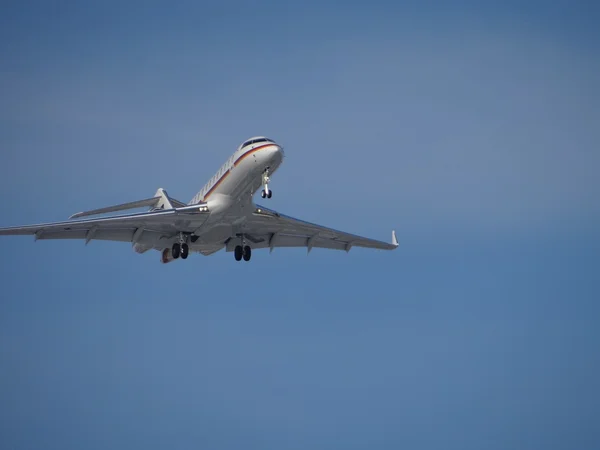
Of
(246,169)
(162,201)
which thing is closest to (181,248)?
(162,201)

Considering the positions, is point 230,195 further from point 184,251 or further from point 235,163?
point 184,251

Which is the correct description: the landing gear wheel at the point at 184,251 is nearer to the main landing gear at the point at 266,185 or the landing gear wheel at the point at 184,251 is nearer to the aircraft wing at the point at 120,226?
the aircraft wing at the point at 120,226

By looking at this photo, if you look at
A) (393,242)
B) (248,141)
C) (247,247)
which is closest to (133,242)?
(247,247)

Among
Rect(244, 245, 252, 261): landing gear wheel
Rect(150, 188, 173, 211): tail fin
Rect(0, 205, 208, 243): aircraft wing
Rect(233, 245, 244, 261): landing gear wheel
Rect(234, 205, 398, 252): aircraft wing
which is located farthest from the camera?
Rect(150, 188, 173, 211): tail fin

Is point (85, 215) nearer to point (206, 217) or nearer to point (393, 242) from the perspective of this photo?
point (206, 217)

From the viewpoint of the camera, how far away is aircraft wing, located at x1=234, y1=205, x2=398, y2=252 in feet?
227

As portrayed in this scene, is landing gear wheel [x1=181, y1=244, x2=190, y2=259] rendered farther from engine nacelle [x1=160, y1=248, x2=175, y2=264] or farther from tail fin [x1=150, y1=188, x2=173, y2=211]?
tail fin [x1=150, y1=188, x2=173, y2=211]

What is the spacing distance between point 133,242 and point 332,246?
1582cm

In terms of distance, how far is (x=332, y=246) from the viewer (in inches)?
3073

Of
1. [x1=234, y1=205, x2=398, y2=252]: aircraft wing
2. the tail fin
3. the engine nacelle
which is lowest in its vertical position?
the engine nacelle

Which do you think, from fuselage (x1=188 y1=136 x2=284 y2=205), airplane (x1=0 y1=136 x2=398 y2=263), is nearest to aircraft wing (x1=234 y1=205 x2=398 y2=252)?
airplane (x1=0 y1=136 x2=398 y2=263)

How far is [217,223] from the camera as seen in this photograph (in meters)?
66.9

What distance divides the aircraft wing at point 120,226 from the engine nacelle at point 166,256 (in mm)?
2891

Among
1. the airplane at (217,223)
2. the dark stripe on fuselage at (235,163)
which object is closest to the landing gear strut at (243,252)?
the airplane at (217,223)
